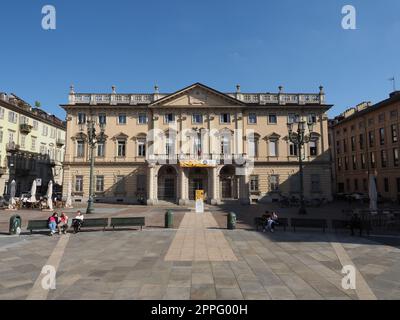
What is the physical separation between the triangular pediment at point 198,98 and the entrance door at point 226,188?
11090 millimetres

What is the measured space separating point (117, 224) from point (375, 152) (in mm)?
44498

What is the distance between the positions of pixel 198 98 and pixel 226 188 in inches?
543

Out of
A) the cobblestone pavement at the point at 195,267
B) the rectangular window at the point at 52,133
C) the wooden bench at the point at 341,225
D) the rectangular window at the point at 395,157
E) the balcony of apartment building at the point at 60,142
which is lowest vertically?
the cobblestone pavement at the point at 195,267

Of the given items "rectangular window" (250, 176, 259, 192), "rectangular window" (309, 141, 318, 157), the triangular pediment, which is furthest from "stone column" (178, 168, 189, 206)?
"rectangular window" (309, 141, 318, 157)

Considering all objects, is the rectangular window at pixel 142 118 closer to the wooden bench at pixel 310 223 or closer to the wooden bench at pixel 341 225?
the wooden bench at pixel 310 223

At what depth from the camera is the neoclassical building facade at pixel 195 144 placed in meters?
38.8

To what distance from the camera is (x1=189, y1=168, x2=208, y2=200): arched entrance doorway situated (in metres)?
38.8

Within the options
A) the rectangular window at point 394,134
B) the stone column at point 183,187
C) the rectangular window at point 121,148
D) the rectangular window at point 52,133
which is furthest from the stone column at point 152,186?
the rectangular window at point 394,134

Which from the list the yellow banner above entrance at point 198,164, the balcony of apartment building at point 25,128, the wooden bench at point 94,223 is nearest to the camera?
the wooden bench at point 94,223

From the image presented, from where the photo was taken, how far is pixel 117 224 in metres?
17.0

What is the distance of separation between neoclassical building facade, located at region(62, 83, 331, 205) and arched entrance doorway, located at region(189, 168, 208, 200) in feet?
0.47
